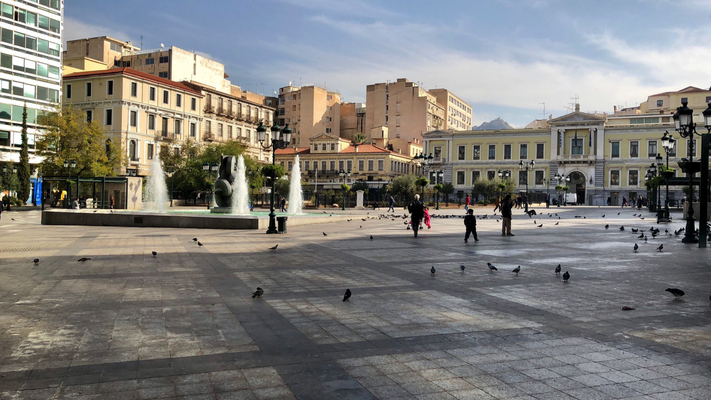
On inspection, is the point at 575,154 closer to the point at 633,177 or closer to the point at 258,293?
the point at 633,177

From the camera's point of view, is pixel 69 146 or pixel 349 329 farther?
pixel 69 146

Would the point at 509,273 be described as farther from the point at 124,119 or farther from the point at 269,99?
the point at 269,99

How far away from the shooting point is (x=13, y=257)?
11578mm

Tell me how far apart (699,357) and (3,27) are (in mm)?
58098

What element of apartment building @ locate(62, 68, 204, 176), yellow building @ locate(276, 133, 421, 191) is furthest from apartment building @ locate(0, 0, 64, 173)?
yellow building @ locate(276, 133, 421, 191)

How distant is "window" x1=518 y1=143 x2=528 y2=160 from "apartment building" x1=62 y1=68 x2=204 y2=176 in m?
47.4

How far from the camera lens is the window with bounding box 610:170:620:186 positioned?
74.4 meters

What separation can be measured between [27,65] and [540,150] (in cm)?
6392

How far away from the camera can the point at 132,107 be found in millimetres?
55625

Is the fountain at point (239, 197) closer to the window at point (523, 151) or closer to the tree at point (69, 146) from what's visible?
the tree at point (69, 146)

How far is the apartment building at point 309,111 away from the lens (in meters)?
93.9

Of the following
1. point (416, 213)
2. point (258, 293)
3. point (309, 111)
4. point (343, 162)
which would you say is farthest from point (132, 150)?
point (258, 293)

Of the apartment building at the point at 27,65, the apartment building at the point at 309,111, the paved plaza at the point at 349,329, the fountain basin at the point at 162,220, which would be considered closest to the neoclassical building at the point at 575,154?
the apartment building at the point at 309,111

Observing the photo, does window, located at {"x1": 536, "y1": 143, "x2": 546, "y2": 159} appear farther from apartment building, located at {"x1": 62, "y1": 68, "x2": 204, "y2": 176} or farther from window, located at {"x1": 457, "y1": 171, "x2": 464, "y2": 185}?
apartment building, located at {"x1": 62, "y1": 68, "x2": 204, "y2": 176}
